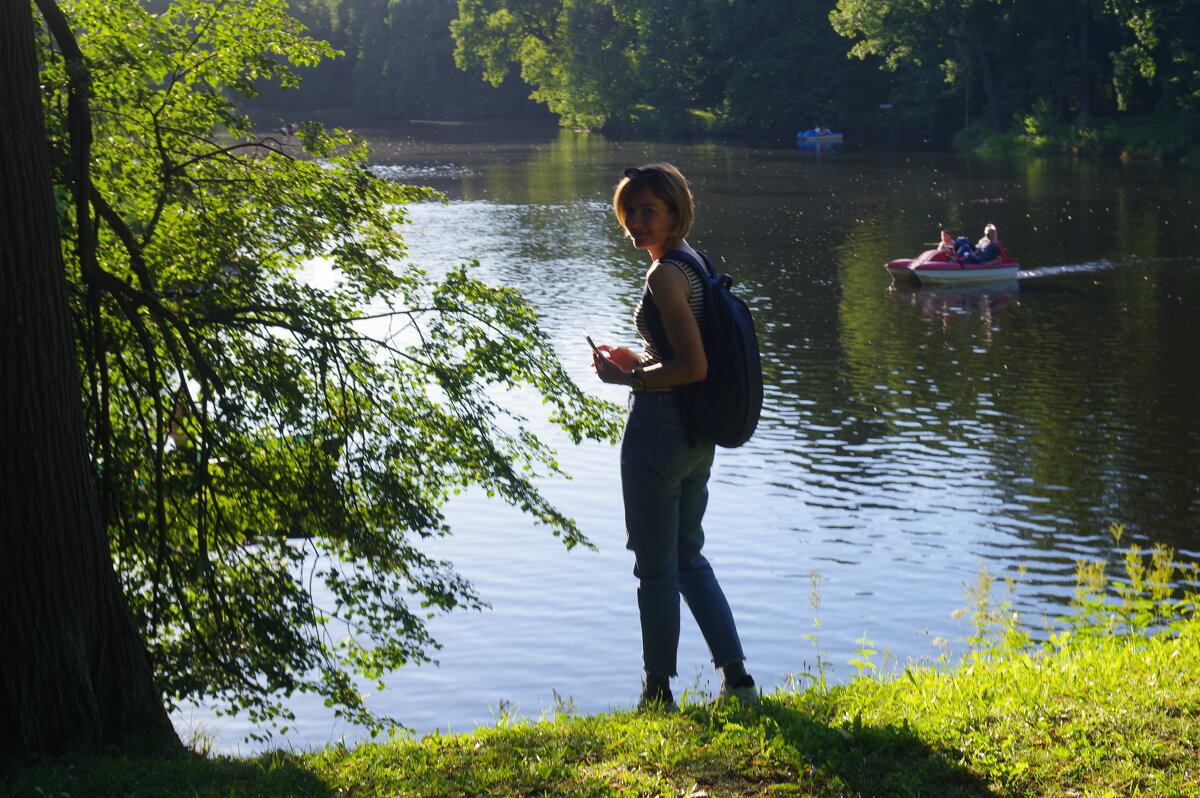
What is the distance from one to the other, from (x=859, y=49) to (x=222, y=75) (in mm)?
56382

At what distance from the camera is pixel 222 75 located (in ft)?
28.3

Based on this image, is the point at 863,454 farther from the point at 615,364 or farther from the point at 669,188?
the point at 669,188

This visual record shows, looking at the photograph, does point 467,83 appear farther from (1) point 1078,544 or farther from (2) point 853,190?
(1) point 1078,544

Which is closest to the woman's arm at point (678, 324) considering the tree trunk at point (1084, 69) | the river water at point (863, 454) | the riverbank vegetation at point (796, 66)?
the river water at point (863, 454)

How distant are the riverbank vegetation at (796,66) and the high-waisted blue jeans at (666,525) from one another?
157 ft

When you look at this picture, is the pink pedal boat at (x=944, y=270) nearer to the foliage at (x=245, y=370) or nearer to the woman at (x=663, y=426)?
the foliage at (x=245, y=370)

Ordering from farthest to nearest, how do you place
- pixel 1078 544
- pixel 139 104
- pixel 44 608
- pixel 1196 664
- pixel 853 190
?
pixel 853 190 → pixel 1078 544 → pixel 139 104 → pixel 1196 664 → pixel 44 608

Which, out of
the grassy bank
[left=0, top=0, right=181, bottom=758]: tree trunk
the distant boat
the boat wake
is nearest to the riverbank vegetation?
the grassy bank

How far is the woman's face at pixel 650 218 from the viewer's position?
4.35 metres

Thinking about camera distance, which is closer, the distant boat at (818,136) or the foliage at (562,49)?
the distant boat at (818,136)

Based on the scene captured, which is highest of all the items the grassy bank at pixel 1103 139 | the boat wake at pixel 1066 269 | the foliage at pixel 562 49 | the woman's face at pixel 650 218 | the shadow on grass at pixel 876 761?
the foliage at pixel 562 49

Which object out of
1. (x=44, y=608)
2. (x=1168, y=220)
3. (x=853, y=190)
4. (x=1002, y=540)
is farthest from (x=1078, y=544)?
(x=853, y=190)

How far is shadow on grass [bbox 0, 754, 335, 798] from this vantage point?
421 centimetres

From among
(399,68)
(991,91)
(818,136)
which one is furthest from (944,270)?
(399,68)
